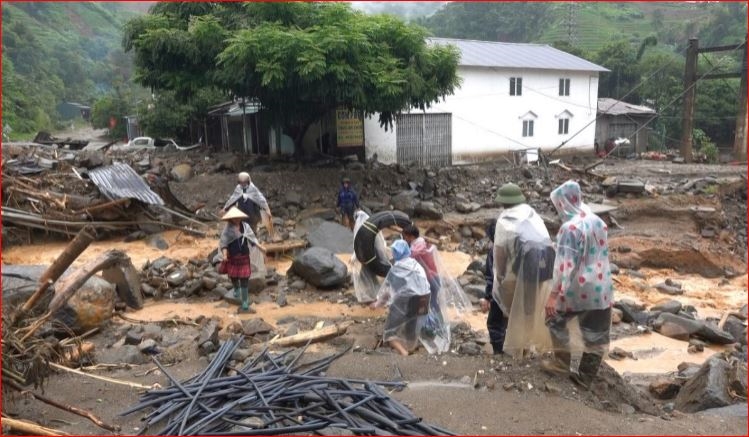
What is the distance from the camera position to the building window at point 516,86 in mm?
23234

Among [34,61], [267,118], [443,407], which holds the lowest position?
[443,407]

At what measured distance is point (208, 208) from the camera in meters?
13.3

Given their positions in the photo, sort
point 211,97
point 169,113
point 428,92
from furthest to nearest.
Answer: point 169,113
point 211,97
point 428,92

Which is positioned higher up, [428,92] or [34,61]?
[34,61]

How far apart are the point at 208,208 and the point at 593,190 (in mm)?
11835

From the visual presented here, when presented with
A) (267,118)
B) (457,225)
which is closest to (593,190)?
(457,225)

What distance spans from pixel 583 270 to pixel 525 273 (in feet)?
1.73

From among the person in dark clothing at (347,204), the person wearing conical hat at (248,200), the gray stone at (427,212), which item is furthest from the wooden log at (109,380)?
the gray stone at (427,212)

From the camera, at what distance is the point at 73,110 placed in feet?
142

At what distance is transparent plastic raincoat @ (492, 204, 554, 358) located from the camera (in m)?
4.87

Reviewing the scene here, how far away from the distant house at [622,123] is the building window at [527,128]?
4889mm

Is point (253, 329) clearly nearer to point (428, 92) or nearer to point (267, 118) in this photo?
point (428, 92)

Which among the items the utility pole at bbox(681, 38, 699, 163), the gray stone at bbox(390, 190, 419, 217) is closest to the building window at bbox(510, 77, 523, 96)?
the utility pole at bbox(681, 38, 699, 163)

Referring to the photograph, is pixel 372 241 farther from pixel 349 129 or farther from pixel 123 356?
pixel 349 129
